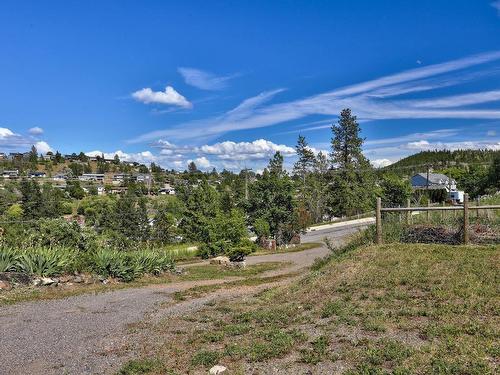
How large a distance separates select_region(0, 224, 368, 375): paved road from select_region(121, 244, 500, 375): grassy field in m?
0.68

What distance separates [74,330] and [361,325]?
511 centimetres

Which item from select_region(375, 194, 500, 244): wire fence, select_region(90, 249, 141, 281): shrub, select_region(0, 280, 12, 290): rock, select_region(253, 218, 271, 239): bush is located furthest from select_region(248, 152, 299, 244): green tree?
select_region(0, 280, 12, 290): rock

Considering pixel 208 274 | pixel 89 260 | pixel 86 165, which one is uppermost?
pixel 86 165

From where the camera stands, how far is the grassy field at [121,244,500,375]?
17.4 ft

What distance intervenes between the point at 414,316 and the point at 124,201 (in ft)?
130

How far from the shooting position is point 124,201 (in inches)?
1721

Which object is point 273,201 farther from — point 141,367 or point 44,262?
point 141,367

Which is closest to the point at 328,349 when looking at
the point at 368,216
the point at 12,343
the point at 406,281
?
the point at 406,281

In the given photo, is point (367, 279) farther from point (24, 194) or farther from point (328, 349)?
point (24, 194)

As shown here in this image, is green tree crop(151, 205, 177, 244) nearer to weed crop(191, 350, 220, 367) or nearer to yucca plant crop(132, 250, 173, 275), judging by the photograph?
yucca plant crop(132, 250, 173, 275)

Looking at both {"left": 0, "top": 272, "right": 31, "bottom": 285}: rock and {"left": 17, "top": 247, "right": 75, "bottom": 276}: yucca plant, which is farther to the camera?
{"left": 17, "top": 247, "right": 75, "bottom": 276}: yucca plant

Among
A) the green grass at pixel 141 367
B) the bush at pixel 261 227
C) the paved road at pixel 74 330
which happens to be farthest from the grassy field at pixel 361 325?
the bush at pixel 261 227

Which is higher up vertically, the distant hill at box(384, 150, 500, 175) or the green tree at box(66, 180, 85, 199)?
the distant hill at box(384, 150, 500, 175)

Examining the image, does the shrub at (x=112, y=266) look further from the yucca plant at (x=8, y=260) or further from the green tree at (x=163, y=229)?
the green tree at (x=163, y=229)
